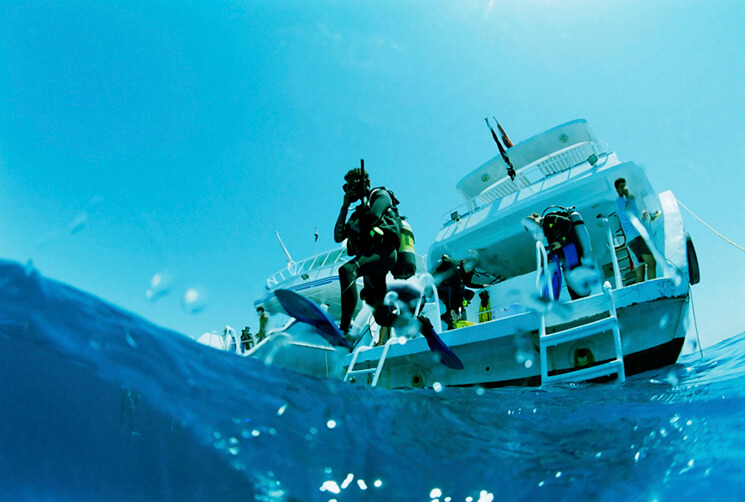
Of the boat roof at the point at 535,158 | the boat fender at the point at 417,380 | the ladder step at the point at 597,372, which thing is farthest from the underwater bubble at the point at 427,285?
the boat roof at the point at 535,158

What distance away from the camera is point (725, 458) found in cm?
170

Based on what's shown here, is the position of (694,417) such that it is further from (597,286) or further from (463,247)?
(463,247)

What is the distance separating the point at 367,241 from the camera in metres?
4.00

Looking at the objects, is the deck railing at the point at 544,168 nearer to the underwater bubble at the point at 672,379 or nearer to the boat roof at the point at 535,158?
the boat roof at the point at 535,158

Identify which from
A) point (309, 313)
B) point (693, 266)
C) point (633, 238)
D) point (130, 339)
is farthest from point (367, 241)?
point (693, 266)

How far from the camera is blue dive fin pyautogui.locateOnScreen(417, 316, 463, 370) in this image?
16.3 ft

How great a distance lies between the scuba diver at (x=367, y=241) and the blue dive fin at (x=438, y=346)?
883 millimetres

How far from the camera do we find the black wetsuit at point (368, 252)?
3850 millimetres

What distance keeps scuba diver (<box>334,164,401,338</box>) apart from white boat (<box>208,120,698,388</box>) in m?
1.11

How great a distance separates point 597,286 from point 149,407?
5.92 m

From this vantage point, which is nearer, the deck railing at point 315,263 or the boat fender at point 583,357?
the boat fender at point 583,357

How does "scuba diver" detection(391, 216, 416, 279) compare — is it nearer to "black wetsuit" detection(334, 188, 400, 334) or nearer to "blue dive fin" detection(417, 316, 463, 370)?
"black wetsuit" detection(334, 188, 400, 334)

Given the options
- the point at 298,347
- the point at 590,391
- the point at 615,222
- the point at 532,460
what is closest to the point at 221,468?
the point at 532,460

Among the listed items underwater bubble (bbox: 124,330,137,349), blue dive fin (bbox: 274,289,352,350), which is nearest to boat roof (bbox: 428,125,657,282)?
blue dive fin (bbox: 274,289,352,350)
